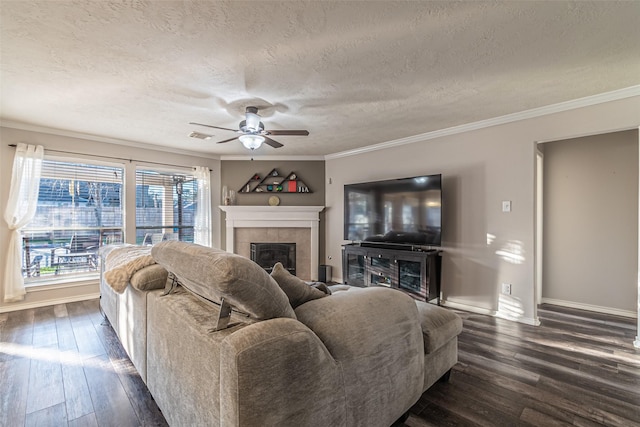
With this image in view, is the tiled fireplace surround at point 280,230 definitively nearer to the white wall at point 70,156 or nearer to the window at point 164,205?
the window at point 164,205

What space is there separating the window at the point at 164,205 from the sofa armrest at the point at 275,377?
180 inches

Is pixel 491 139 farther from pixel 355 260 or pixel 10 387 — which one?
pixel 10 387

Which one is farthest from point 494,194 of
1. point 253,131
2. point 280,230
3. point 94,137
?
point 94,137

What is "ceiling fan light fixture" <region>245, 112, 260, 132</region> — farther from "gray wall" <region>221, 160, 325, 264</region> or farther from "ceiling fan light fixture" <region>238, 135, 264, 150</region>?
"gray wall" <region>221, 160, 325, 264</region>

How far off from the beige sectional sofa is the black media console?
191 centimetres

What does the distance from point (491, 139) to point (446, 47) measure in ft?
6.47

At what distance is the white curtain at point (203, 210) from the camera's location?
17.4 ft

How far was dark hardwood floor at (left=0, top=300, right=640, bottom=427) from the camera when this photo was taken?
1722 millimetres

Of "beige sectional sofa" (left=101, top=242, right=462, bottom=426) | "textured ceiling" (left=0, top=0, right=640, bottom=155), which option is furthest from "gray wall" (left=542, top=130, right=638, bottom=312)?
"beige sectional sofa" (left=101, top=242, right=462, bottom=426)

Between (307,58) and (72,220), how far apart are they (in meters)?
4.14

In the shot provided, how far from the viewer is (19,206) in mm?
3686

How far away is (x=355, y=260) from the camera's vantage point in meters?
4.63

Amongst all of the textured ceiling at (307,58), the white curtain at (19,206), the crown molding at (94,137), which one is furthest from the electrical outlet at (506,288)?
the white curtain at (19,206)

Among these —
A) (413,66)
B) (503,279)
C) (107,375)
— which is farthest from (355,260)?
(107,375)
